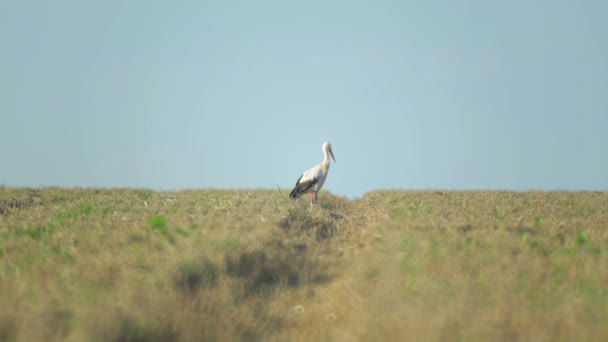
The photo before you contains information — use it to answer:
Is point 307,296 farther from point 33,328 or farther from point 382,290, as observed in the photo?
point 33,328

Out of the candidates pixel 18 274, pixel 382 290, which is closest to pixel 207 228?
pixel 18 274

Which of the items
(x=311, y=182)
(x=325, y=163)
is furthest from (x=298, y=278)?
(x=325, y=163)

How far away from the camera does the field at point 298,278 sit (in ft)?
18.9

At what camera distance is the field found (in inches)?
227

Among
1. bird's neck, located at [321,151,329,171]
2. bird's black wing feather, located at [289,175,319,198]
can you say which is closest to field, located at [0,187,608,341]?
bird's black wing feather, located at [289,175,319,198]

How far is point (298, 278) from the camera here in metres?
9.48

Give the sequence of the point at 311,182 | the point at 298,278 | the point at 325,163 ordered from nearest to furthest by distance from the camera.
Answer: the point at 298,278 < the point at 311,182 < the point at 325,163

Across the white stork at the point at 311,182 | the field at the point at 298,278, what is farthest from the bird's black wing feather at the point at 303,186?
the field at the point at 298,278

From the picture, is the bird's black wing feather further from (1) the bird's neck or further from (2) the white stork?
(1) the bird's neck

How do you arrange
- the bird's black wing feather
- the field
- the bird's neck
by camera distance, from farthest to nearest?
1. the bird's neck
2. the bird's black wing feather
3. the field

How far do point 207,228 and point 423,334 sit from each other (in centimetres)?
604

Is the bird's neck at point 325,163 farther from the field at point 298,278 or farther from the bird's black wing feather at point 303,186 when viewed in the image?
the field at point 298,278

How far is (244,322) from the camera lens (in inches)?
281

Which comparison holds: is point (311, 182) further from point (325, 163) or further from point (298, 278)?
point (298, 278)
